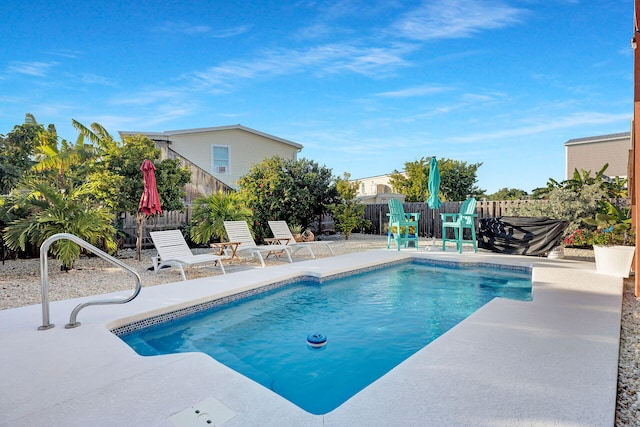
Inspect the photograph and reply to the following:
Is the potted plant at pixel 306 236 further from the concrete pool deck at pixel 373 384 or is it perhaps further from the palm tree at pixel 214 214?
the concrete pool deck at pixel 373 384

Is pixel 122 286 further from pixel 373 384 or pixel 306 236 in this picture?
pixel 306 236

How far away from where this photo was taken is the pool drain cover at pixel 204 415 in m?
2.09

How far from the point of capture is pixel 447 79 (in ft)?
44.9

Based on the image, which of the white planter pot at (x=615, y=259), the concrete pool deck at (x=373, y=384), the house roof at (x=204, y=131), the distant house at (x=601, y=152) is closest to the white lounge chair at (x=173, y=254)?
the concrete pool deck at (x=373, y=384)

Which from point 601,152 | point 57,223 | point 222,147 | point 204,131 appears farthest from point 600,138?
point 57,223

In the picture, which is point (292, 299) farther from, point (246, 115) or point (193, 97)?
point (246, 115)

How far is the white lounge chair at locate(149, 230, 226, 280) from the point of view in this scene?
6.75 meters

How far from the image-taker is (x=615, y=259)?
6.35 meters

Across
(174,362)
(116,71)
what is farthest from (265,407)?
(116,71)

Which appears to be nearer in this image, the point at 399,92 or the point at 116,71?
the point at 116,71

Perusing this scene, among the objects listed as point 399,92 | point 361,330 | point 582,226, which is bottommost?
point 361,330

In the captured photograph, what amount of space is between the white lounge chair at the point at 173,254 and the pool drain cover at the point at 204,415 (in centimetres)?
460

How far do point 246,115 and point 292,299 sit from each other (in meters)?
13.5

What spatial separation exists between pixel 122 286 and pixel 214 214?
448cm
